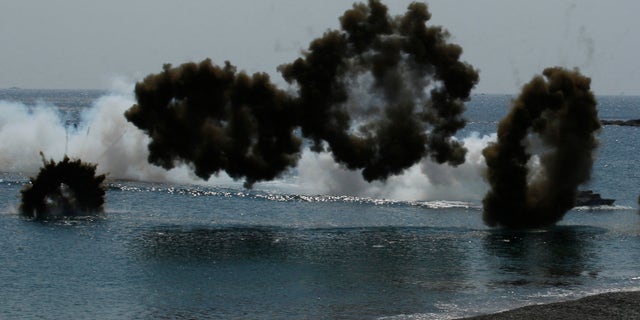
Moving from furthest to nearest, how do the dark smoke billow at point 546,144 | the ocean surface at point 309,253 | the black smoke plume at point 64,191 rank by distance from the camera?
1. the black smoke plume at point 64,191
2. the dark smoke billow at point 546,144
3. the ocean surface at point 309,253

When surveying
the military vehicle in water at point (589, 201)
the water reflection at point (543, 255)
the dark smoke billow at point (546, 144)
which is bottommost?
the water reflection at point (543, 255)

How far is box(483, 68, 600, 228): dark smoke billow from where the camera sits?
77.8 metres

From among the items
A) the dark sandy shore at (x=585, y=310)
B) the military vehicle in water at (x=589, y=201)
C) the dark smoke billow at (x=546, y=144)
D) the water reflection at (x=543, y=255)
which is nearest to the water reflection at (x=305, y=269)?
the water reflection at (x=543, y=255)

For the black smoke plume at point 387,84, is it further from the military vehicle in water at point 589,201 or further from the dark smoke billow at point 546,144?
the military vehicle in water at point 589,201

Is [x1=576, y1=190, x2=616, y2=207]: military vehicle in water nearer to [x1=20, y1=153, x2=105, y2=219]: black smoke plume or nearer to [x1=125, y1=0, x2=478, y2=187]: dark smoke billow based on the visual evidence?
[x1=125, y1=0, x2=478, y2=187]: dark smoke billow

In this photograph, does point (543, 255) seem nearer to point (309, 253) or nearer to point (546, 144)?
point (546, 144)

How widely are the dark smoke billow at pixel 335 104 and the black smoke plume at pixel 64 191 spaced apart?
8.19 meters

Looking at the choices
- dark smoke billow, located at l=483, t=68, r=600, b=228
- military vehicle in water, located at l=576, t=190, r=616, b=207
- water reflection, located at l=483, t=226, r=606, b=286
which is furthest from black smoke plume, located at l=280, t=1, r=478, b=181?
military vehicle in water, located at l=576, t=190, r=616, b=207

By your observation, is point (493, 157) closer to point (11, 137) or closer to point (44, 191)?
point (44, 191)

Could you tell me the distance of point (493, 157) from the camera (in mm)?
78250

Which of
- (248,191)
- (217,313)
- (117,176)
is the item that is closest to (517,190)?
(217,313)

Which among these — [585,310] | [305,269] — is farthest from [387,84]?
[585,310]

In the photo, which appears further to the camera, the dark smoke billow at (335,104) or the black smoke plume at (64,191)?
the black smoke plume at (64,191)

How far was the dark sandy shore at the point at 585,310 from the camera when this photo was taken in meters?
A: 41.7
